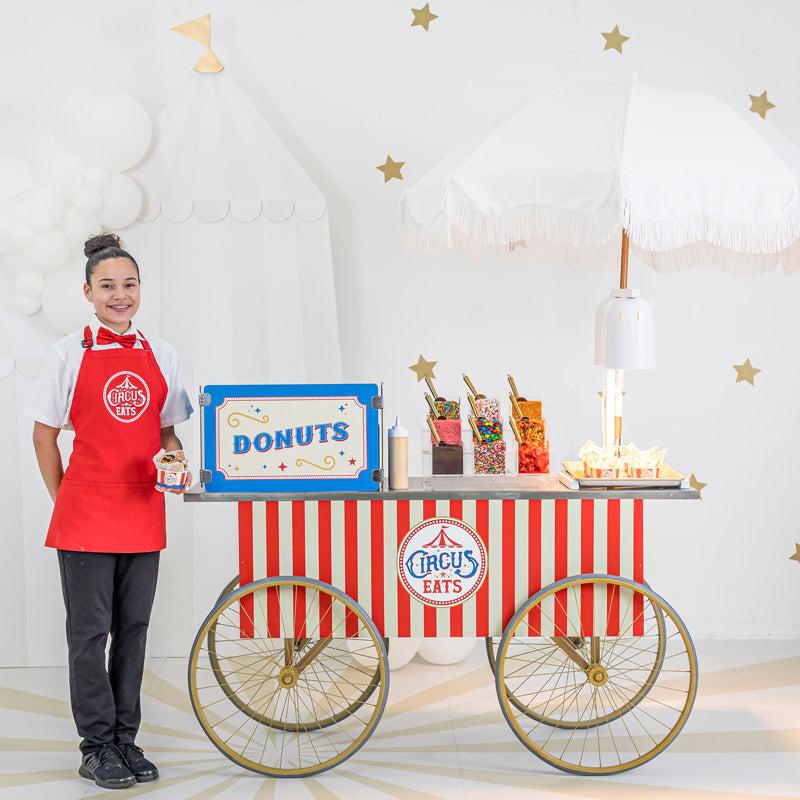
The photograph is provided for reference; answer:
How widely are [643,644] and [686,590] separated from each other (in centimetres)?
31

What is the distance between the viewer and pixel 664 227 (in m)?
2.37

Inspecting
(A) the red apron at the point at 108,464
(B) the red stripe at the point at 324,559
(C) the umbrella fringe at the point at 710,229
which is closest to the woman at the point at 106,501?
(A) the red apron at the point at 108,464

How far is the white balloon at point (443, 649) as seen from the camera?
342 cm

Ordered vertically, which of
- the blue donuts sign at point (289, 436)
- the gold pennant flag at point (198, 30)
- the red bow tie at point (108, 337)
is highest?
the gold pennant flag at point (198, 30)

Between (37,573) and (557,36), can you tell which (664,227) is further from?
(37,573)

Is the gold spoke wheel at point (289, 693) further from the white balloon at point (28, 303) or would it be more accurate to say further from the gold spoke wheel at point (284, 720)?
the white balloon at point (28, 303)

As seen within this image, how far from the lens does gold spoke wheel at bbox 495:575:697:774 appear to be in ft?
8.10

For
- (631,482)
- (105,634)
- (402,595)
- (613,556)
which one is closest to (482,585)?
(402,595)

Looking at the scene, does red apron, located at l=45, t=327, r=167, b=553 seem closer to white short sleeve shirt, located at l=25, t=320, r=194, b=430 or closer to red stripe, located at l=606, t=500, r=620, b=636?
white short sleeve shirt, located at l=25, t=320, r=194, b=430

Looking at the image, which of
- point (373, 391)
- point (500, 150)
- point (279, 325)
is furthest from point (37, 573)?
point (500, 150)

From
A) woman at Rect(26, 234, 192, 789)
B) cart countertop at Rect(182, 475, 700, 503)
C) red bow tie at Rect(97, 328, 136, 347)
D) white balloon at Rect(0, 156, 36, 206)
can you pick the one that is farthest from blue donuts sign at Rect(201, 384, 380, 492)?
white balloon at Rect(0, 156, 36, 206)

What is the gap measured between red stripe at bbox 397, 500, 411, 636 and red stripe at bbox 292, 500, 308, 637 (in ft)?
0.87

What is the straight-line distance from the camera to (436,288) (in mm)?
3654

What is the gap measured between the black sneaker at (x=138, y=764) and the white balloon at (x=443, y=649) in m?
1.21
